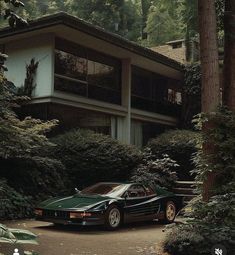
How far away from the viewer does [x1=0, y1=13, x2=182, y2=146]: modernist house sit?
21.6 meters

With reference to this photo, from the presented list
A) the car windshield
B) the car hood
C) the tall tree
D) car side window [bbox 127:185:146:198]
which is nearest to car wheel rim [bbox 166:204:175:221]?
car side window [bbox 127:185:146:198]

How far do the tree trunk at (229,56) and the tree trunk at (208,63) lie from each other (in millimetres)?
555

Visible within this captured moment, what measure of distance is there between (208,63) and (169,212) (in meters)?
5.87

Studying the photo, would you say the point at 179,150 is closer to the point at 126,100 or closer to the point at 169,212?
the point at 126,100

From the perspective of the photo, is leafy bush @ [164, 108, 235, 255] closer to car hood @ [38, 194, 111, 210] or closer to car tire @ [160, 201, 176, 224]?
car hood @ [38, 194, 111, 210]

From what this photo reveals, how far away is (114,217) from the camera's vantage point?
1301cm

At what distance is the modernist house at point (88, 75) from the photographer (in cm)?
2159

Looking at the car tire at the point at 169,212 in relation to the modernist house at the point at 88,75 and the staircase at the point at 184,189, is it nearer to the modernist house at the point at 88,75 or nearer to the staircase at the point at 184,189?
the staircase at the point at 184,189

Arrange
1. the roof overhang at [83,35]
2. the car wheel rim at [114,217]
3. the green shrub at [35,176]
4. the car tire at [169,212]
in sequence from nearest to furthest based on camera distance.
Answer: the car wheel rim at [114,217], the car tire at [169,212], the green shrub at [35,176], the roof overhang at [83,35]

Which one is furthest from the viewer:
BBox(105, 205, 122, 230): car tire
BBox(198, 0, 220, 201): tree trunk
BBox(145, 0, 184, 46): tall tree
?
BBox(145, 0, 184, 46): tall tree

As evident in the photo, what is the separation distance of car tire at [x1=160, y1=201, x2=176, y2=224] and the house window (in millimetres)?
8923

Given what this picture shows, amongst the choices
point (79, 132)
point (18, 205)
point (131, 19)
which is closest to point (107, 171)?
point (79, 132)

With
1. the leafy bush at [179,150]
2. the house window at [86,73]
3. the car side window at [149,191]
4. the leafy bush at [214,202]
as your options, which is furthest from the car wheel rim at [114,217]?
the leafy bush at [179,150]

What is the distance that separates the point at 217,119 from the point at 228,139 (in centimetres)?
47
